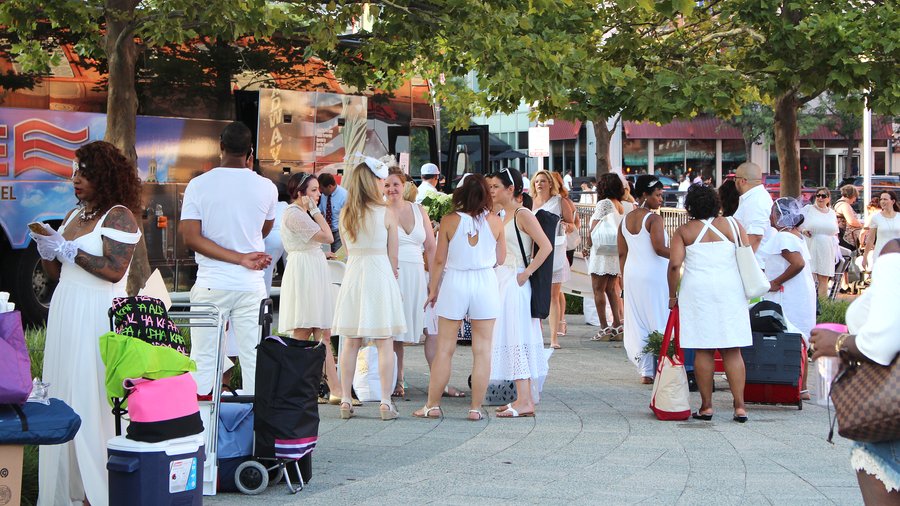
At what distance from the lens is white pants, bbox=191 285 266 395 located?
24.4 ft

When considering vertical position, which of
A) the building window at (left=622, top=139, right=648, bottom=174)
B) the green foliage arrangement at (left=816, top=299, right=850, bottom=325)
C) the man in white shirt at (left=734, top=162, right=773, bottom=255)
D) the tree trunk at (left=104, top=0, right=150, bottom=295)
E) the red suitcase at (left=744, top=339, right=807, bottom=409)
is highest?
the building window at (left=622, top=139, right=648, bottom=174)

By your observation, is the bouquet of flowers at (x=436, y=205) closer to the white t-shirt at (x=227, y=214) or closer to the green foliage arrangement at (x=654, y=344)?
the green foliage arrangement at (x=654, y=344)

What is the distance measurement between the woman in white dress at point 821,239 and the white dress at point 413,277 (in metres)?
7.69

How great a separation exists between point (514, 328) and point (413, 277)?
1180 millimetres

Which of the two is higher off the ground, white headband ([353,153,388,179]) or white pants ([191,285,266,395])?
white headband ([353,153,388,179])

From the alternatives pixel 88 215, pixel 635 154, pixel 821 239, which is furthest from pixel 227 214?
pixel 635 154

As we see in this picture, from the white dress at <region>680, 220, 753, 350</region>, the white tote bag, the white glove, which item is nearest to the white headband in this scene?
the white dress at <region>680, 220, 753, 350</region>

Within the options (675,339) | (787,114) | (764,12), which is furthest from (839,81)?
(675,339)

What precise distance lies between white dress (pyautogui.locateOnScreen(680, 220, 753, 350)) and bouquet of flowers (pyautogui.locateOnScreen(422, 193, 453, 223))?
529 cm

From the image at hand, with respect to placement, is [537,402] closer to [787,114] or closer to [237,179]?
[237,179]

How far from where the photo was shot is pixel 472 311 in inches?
353

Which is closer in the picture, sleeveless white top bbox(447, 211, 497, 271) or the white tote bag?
sleeveless white top bbox(447, 211, 497, 271)

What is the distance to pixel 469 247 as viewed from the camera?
8906 millimetres

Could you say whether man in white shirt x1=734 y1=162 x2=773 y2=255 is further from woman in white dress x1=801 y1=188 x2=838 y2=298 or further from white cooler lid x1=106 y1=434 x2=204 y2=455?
white cooler lid x1=106 y1=434 x2=204 y2=455
